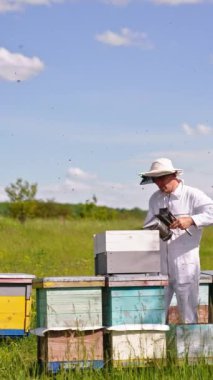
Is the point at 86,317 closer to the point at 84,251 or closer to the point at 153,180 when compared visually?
the point at 153,180

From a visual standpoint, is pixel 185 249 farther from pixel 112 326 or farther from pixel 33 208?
pixel 33 208

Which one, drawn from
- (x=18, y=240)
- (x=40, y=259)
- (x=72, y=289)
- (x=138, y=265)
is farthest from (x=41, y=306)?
(x=18, y=240)

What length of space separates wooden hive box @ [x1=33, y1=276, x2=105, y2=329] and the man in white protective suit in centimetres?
108

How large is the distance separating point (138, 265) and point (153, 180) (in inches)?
41.6

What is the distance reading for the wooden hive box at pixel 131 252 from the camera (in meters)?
7.74

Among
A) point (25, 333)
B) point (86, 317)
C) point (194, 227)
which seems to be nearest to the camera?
point (86, 317)

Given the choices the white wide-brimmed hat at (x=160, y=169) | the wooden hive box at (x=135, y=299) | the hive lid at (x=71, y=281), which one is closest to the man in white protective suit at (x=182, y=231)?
the white wide-brimmed hat at (x=160, y=169)

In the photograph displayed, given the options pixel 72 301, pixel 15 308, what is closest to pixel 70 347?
pixel 72 301

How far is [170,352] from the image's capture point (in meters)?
7.52

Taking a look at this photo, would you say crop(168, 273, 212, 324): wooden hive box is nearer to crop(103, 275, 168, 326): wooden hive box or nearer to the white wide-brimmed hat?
the white wide-brimmed hat

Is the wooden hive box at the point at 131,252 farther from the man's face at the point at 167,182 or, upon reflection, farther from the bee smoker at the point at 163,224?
the man's face at the point at 167,182

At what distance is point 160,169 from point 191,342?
1.71 metres

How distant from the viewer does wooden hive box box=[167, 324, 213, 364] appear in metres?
7.52

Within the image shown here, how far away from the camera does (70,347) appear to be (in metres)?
7.45
